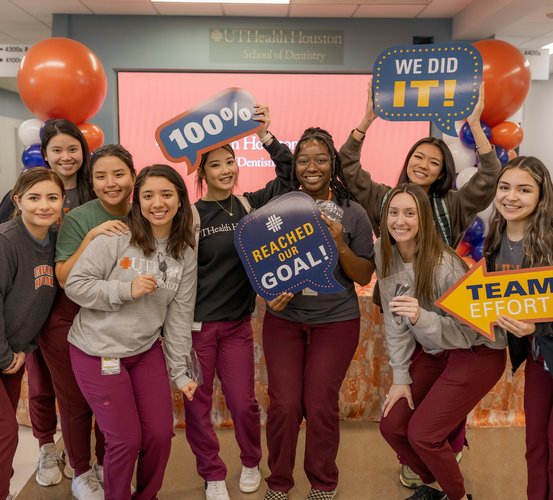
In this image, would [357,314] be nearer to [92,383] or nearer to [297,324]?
[297,324]

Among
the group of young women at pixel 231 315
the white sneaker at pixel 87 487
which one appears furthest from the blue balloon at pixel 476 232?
the white sneaker at pixel 87 487

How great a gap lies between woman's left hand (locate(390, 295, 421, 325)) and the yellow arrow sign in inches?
3.0

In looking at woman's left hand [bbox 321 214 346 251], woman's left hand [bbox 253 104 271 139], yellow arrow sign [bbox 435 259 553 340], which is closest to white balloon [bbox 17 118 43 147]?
woman's left hand [bbox 253 104 271 139]

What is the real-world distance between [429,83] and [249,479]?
185 cm

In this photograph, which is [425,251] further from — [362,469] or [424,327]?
[362,469]

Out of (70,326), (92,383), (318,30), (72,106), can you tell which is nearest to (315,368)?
(92,383)

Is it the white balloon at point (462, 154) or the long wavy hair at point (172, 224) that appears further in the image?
the white balloon at point (462, 154)

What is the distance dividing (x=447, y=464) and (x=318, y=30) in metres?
4.65

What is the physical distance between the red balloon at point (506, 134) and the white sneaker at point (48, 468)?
3461 mm

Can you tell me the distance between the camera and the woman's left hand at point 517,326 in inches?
65.2

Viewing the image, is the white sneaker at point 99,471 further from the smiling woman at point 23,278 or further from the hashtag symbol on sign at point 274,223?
the hashtag symbol on sign at point 274,223

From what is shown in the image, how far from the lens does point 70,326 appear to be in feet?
6.61

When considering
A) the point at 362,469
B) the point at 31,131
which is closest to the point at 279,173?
the point at 362,469

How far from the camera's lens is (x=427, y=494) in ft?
6.89
